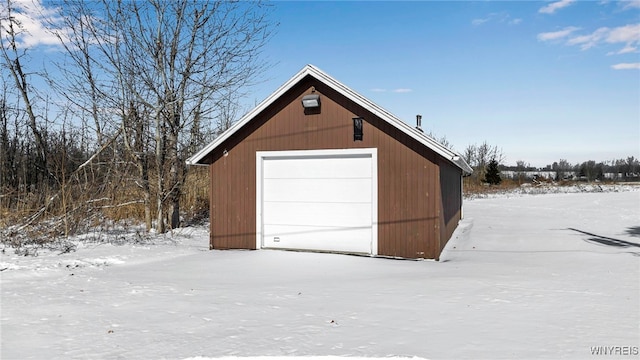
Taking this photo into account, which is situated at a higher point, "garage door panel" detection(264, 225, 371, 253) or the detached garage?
the detached garage

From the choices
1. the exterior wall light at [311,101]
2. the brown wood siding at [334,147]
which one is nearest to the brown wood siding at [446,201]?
the brown wood siding at [334,147]

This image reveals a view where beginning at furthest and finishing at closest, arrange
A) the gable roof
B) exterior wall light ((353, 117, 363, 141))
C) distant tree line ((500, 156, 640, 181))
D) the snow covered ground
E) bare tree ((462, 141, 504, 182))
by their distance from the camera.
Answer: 1. distant tree line ((500, 156, 640, 181))
2. bare tree ((462, 141, 504, 182))
3. exterior wall light ((353, 117, 363, 141))
4. the gable roof
5. the snow covered ground

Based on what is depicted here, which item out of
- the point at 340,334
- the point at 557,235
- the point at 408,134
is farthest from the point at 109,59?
the point at 557,235

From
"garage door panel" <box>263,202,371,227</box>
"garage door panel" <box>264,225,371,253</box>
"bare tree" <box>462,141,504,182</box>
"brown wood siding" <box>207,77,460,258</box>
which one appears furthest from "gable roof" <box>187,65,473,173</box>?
"bare tree" <box>462,141,504,182</box>

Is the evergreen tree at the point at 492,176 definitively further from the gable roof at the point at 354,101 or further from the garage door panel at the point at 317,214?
the garage door panel at the point at 317,214

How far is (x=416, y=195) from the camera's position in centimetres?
823

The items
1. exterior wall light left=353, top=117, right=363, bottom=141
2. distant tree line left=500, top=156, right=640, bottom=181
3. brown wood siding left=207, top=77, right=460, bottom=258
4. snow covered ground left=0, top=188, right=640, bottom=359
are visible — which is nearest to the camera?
snow covered ground left=0, top=188, right=640, bottom=359

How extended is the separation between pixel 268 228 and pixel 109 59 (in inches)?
298

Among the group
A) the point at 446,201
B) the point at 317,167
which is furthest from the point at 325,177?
the point at 446,201

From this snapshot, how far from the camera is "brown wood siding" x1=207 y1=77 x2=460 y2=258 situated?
8.19 metres

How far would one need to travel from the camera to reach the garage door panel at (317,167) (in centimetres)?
872

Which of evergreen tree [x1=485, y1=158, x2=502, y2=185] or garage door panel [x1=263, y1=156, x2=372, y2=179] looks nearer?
garage door panel [x1=263, y1=156, x2=372, y2=179]

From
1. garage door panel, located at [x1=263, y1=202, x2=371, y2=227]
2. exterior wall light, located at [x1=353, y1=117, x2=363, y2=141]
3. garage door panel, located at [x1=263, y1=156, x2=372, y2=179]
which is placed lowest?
garage door panel, located at [x1=263, y1=202, x2=371, y2=227]

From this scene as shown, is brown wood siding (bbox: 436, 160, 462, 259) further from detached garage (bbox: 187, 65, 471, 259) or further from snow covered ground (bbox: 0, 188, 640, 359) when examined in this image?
snow covered ground (bbox: 0, 188, 640, 359)
